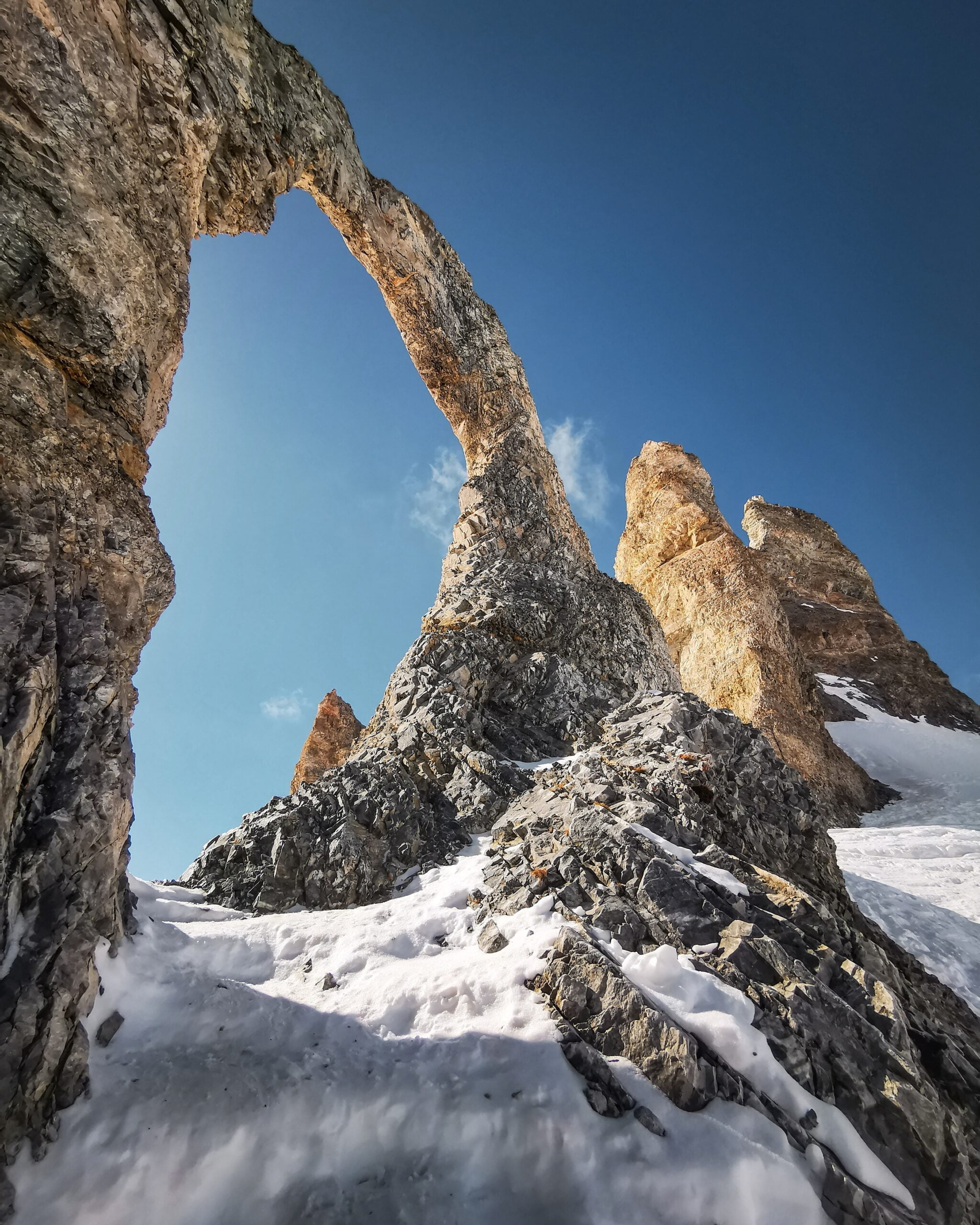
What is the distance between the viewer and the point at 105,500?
652 centimetres

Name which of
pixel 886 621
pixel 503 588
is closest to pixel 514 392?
pixel 503 588

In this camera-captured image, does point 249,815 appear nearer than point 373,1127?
No

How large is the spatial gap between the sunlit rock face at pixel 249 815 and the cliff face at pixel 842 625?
28.2 meters

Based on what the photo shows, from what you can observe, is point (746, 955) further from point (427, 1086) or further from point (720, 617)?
point (720, 617)

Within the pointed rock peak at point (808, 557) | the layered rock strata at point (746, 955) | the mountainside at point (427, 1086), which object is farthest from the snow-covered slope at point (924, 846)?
the pointed rock peak at point (808, 557)

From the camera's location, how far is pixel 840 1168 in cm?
413

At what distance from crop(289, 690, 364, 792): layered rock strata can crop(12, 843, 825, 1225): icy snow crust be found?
84.3 ft

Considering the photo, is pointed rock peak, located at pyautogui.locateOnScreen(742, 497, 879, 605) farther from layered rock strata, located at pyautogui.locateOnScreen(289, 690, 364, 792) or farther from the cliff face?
layered rock strata, located at pyautogui.locateOnScreen(289, 690, 364, 792)

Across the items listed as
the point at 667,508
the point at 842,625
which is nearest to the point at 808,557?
the point at 842,625

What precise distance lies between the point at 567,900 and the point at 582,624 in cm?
1167

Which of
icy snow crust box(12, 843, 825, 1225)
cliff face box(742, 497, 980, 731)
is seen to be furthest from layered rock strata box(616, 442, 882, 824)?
icy snow crust box(12, 843, 825, 1225)

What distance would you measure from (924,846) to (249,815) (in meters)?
16.6

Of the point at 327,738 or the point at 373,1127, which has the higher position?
the point at 327,738

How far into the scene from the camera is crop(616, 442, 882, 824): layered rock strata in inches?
972
